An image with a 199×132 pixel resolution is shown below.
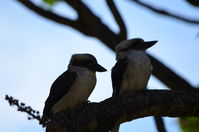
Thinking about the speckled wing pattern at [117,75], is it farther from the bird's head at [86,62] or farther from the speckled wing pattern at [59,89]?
the speckled wing pattern at [59,89]

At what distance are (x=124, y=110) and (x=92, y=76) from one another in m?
1.47

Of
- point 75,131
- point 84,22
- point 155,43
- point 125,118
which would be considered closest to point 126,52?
point 155,43

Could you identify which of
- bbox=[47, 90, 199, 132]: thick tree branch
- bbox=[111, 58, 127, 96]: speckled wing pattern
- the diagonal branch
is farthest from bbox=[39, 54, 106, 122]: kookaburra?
bbox=[47, 90, 199, 132]: thick tree branch

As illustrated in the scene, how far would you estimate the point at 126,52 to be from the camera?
21.8ft

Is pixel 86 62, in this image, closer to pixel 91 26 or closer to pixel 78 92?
pixel 78 92

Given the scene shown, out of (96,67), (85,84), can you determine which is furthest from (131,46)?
(85,84)

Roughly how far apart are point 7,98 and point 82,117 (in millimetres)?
554

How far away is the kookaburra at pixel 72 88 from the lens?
19.2 ft

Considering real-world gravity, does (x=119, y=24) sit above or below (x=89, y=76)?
above

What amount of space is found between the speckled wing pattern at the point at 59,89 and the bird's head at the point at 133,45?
0.83 metres

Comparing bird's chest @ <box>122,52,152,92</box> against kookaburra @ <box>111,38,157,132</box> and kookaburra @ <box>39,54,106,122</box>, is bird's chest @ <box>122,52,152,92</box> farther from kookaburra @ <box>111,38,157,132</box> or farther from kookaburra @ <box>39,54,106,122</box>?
kookaburra @ <box>39,54,106,122</box>

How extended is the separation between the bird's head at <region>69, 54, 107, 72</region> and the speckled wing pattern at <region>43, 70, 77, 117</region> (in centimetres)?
17

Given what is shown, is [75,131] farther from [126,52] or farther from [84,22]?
[84,22]

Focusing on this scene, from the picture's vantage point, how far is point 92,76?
5.97 metres
